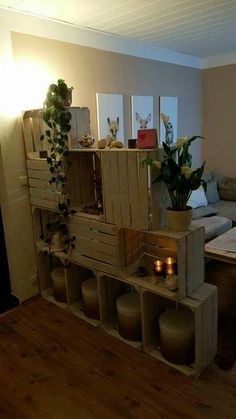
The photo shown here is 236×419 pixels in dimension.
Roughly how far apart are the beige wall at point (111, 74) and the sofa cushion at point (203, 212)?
1.10 meters

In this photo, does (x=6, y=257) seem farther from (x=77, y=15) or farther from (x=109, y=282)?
(x=77, y=15)

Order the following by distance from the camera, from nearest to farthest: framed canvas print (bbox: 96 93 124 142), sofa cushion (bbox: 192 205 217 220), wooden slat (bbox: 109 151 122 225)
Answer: wooden slat (bbox: 109 151 122 225)
framed canvas print (bbox: 96 93 124 142)
sofa cushion (bbox: 192 205 217 220)

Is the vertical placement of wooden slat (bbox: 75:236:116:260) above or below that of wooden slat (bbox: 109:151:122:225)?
below

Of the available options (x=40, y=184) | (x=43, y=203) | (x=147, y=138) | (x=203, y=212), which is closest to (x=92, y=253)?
(x=43, y=203)

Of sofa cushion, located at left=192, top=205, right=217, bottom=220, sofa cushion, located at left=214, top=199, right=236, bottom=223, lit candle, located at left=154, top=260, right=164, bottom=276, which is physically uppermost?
lit candle, located at left=154, top=260, right=164, bottom=276

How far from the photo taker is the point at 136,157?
1.83 meters

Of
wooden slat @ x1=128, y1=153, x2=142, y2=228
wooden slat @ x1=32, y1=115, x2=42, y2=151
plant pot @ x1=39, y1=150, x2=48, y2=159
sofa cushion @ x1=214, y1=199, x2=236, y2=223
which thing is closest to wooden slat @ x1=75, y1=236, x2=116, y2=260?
wooden slat @ x1=128, y1=153, x2=142, y2=228

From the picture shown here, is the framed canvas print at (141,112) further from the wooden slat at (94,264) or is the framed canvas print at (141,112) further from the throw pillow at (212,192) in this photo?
the wooden slat at (94,264)

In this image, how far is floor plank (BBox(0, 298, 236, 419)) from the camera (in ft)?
5.63

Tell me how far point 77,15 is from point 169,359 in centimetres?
254

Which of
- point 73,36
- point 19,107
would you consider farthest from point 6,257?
point 73,36

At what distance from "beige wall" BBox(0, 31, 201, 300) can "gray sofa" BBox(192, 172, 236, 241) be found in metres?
1.26

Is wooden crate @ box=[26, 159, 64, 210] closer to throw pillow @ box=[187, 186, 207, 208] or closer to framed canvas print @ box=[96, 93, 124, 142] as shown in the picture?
framed canvas print @ box=[96, 93, 124, 142]

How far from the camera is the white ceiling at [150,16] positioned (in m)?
2.28
